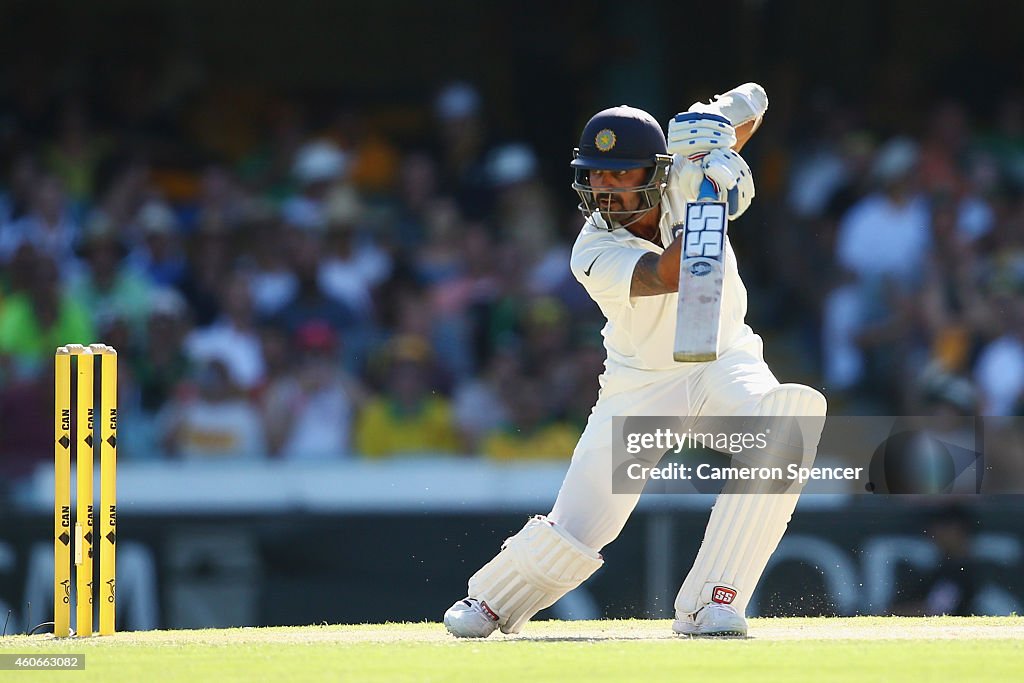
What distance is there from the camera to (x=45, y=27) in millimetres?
11609

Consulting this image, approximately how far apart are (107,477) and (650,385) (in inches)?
66.8

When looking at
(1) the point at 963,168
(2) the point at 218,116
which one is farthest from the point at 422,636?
(2) the point at 218,116

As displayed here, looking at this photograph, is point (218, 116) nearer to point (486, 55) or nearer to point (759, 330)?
point (486, 55)

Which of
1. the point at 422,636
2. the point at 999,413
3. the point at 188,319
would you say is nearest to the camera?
the point at 422,636

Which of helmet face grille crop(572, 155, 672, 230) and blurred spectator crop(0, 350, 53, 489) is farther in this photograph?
blurred spectator crop(0, 350, 53, 489)

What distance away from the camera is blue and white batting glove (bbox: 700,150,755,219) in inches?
196

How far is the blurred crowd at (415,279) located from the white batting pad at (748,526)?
3.33 metres

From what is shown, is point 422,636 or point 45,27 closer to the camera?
point 422,636

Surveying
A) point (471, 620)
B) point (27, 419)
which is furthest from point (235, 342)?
point (471, 620)

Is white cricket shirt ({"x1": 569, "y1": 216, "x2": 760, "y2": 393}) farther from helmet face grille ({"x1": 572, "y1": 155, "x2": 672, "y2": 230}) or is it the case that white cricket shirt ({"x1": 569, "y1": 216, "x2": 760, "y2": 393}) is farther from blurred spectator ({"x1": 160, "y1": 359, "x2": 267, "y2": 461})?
blurred spectator ({"x1": 160, "y1": 359, "x2": 267, "y2": 461})

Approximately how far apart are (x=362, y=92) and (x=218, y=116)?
3.24ft

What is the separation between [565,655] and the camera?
4.66m

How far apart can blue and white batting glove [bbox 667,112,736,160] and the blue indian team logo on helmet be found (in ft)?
0.58
